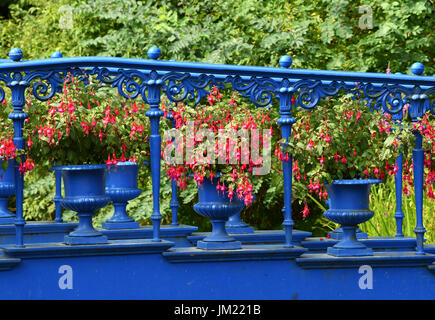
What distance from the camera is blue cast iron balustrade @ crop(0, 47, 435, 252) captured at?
21.4 feet

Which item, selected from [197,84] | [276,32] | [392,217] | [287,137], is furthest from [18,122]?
[276,32]

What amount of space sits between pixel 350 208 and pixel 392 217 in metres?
3.03

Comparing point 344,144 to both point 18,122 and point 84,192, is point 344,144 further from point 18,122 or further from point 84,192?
point 18,122

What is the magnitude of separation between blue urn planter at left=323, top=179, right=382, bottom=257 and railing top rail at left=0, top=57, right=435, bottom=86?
0.79 meters

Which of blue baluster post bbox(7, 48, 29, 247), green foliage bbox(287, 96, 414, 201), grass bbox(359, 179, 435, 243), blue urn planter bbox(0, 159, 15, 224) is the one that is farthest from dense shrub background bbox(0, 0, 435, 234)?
blue baluster post bbox(7, 48, 29, 247)

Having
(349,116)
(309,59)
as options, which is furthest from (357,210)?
(309,59)

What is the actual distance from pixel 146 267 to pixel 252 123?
132 cm

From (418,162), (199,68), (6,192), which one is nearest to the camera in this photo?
(199,68)

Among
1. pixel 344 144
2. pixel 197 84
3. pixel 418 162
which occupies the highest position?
pixel 197 84

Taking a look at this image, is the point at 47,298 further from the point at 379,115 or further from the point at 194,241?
the point at 379,115

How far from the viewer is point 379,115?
7.11 m

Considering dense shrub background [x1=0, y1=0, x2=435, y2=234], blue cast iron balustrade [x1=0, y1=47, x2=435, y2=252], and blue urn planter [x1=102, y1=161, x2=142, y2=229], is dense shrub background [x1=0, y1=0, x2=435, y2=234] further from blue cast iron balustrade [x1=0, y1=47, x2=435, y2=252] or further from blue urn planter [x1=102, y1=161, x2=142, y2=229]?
blue cast iron balustrade [x1=0, y1=47, x2=435, y2=252]

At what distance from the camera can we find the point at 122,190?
28.2 feet

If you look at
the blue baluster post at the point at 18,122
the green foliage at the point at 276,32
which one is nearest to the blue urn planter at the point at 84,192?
the blue baluster post at the point at 18,122
